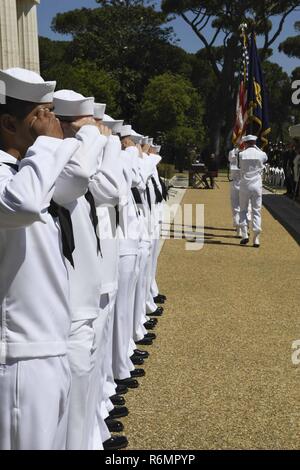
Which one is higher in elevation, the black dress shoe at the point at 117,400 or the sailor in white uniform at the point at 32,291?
the sailor in white uniform at the point at 32,291

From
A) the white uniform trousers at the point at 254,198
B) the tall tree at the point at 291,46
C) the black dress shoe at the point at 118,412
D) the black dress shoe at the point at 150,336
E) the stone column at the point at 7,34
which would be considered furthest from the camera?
the tall tree at the point at 291,46

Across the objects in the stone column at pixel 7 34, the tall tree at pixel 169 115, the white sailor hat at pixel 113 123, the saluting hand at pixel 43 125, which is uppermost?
the stone column at pixel 7 34

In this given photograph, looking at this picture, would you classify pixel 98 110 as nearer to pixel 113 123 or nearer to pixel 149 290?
pixel 113 123

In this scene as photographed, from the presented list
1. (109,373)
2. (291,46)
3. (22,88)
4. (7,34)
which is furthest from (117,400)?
(291,46)

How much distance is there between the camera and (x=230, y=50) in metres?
48.1

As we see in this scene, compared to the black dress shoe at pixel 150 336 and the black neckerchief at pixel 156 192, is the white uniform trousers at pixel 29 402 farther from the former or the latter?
the black neckerchief at pixel 156 192

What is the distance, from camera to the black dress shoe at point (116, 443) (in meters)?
4.23

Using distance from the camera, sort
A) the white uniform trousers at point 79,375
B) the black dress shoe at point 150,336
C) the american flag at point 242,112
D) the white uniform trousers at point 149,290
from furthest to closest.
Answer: the american flag at point 242,112 → the white uniform trousers at point 149,290 → the black dress shoe at point 150,336 → the white uniform trousers at point 79,375

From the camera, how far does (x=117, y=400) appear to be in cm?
502

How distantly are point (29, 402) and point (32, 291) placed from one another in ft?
1.26

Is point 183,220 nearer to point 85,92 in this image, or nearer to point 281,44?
point 85,92

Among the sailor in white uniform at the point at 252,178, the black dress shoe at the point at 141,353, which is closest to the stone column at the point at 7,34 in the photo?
the sailor in white uniform at the point at 252,178

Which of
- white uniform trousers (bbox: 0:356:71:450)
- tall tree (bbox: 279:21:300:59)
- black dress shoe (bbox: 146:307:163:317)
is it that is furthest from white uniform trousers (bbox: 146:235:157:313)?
tall tree (bbox: 279:21:300:59)

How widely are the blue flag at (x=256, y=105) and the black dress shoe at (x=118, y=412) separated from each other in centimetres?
1070
